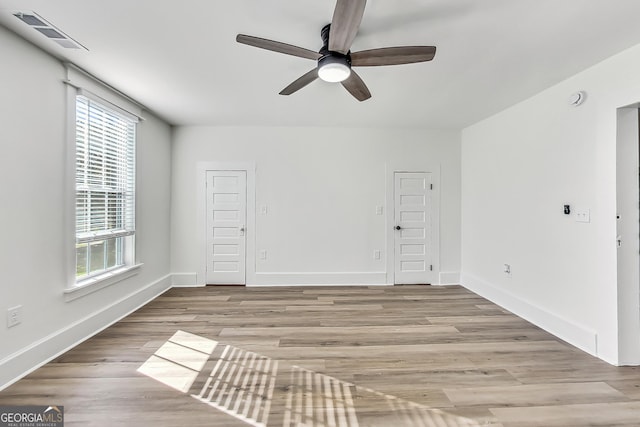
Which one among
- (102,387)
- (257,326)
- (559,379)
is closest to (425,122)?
(559,379)

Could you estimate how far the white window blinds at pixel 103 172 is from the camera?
2.55 meters

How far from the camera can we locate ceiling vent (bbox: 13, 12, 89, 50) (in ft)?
5.74

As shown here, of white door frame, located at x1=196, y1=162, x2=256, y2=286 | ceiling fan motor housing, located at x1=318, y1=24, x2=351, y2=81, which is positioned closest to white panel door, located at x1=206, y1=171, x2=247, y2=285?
white door frame, located at x1=196, y1=162, x2=256, y2=286

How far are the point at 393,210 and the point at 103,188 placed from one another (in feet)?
12.2

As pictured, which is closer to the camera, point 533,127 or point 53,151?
point 53,151

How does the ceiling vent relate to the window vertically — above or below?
above

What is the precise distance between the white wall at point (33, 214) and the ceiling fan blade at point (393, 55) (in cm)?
238

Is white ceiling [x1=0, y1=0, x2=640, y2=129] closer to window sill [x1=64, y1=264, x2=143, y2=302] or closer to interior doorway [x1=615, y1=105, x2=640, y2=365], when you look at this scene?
interior doorway [x1=615, y1=105, x2=640, y2=365]

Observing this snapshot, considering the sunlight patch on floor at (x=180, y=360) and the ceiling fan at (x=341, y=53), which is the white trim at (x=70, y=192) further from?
the ceiling fan at (x=341, y=53)

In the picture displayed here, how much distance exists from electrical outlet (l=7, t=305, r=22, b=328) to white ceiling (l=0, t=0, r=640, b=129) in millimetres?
1927

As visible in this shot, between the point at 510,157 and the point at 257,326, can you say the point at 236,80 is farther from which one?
the point at 510,157

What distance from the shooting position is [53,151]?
7.34ft

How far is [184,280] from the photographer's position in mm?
4234

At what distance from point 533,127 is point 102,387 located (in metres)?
4.49
